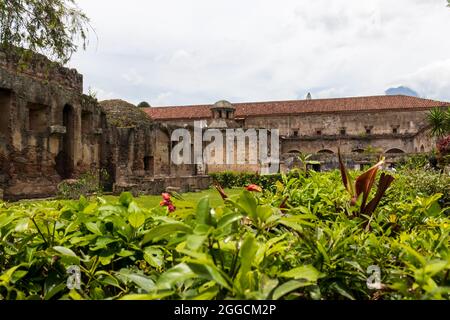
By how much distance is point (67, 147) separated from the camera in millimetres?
16266

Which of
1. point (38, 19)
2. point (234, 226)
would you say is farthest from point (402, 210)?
point (38, 19)

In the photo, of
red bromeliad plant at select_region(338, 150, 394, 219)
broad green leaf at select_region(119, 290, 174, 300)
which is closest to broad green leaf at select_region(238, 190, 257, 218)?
broad green leaf at select_region(119, 290, 174, 300)

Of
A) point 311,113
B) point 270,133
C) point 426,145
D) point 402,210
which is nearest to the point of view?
point 402,210

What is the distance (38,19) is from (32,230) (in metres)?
6.43

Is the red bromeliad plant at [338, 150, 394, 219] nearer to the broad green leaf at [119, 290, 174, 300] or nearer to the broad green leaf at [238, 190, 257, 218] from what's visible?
the broad green leaf at [238, 190, 257, 218]

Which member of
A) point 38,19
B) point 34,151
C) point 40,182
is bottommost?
point 40,182

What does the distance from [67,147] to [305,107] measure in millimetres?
30796

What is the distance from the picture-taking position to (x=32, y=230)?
172 cm

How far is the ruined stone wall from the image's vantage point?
12.9 m

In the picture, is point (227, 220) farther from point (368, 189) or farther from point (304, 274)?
point (368, 189)

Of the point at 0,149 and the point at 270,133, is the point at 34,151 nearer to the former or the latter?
A: the point at 0,149

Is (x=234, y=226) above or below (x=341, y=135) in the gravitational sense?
below

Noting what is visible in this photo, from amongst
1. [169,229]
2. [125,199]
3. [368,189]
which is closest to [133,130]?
[368,189]
